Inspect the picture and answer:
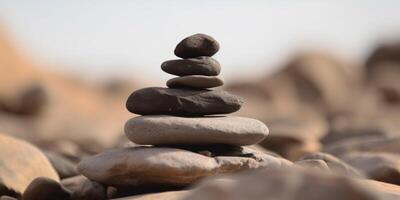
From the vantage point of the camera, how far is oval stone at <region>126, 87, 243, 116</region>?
600 cm

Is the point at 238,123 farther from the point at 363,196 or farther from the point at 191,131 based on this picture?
the point at 363,196

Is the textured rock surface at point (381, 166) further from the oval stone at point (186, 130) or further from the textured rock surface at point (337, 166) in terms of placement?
the oval stone at point (186, 130)

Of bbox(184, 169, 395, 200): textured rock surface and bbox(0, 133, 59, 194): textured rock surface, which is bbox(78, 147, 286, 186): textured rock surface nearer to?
bbox(0, 133, 59, 194): textured rock surface

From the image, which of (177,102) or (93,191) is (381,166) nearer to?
(177,102)

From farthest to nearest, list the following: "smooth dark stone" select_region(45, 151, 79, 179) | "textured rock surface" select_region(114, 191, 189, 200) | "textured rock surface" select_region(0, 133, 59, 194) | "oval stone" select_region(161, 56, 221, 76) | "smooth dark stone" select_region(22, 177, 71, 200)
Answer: "smooth dark stone" select_region(45, 151, 79, 179), "textured rock surface" select_region(0, 133, 59, 194), "smooth dark stone" select_region(22, 177, 71, 200), "oval stone" select_region(161, 56, 221, 76), "textured rock surface" select_region(114, 191, 189, 200)

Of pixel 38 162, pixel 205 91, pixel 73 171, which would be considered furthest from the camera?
pixel 73 171

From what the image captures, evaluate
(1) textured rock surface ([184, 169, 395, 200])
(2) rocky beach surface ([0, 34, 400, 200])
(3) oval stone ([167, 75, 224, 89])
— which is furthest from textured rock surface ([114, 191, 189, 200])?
(1) textured rock surface ([184, 169, 395, 200])

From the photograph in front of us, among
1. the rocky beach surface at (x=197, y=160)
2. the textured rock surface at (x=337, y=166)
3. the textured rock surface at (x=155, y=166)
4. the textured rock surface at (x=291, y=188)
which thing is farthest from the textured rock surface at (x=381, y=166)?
the textured rock surface at (x=291, y=188)

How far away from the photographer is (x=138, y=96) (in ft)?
19.9

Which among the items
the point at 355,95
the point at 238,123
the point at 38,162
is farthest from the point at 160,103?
the point at 355,95

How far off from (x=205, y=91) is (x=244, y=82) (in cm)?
3100

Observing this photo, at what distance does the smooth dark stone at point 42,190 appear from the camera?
635 cm

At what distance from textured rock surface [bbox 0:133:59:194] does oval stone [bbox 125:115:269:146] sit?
5.10 feet

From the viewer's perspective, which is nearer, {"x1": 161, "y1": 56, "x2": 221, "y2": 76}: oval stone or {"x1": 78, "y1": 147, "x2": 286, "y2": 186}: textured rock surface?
{"x1": 78, "y1": 147, "x2": 286, "y2": 186}: textured rock surface
